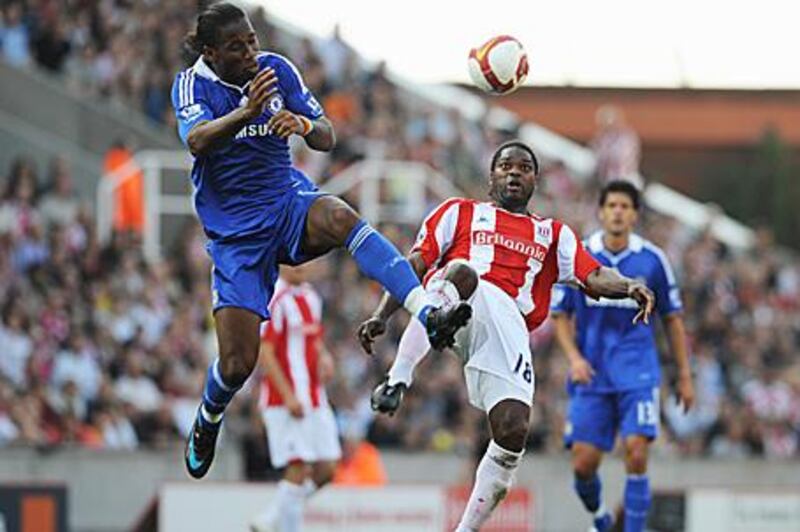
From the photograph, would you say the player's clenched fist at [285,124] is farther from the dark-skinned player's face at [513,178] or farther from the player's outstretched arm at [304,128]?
the dark-skinned player's face at [513,178]

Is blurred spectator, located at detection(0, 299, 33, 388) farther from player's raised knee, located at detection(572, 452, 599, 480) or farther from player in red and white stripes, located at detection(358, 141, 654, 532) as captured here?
player in red and white stripes, located at detection(358, 141, 654, 532)

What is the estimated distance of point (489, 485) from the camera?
512 inches

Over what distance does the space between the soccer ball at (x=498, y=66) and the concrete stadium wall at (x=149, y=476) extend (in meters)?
6.83

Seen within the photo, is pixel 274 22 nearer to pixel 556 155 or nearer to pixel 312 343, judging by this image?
pixel 556 155

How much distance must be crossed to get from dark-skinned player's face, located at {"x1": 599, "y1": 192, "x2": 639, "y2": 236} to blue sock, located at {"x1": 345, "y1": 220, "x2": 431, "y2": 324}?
3332mm

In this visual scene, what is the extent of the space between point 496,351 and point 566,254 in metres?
0.73

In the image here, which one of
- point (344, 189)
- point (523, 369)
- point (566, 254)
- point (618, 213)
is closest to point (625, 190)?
point (618, 213)

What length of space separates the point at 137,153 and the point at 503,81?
13867mm

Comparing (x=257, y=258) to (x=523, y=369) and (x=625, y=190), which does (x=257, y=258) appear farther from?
(x=625, y=190)

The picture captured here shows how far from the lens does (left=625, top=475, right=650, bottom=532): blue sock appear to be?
1523cm

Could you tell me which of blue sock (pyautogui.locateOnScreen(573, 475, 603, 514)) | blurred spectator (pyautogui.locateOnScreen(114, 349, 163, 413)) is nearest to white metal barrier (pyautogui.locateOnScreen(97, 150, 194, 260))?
blurred spectator (pyautogui.locateOnScreen(114, 349, 163, 413))

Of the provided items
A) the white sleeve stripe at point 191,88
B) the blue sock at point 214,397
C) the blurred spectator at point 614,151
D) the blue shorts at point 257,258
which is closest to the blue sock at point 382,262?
the blue shorts at point 257,258

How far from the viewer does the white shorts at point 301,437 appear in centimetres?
1658

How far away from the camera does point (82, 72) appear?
26375mm
